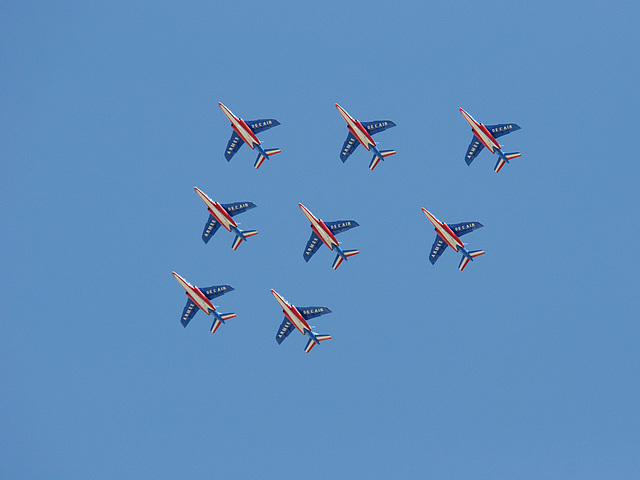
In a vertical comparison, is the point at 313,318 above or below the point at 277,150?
below

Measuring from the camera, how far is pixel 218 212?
331 ft

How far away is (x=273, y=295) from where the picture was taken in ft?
324

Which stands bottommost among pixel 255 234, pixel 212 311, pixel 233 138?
pixel 212 311

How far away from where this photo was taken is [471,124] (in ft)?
332

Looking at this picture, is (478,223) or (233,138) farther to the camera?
(233,138)

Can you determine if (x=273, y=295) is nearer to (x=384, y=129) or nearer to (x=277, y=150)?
(x=277, y=150)

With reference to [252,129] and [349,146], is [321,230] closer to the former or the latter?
[349,146]

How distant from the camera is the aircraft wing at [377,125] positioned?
331 feet

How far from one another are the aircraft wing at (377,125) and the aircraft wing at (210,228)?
64.3ft

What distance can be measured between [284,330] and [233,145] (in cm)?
2165

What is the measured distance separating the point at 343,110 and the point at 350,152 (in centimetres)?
504

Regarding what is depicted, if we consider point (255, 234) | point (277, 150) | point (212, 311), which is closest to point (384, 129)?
point (277, 150)

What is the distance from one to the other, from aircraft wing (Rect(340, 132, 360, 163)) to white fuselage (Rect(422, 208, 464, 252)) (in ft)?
36.6

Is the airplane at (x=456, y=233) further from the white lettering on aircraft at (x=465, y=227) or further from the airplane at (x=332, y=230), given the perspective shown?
the airplane at (x=332, y=230)
